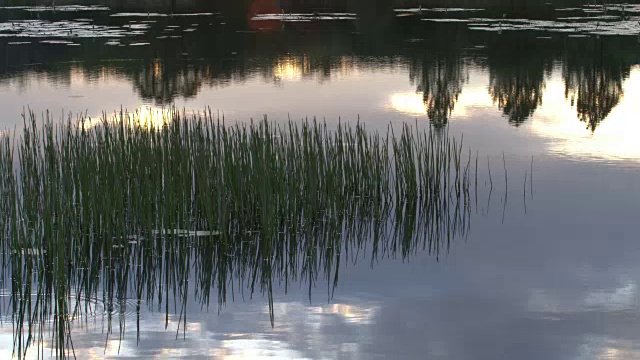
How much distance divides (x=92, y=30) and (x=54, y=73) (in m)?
5.96

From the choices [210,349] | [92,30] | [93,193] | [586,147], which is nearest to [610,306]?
[210,349]

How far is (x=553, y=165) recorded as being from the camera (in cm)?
1146

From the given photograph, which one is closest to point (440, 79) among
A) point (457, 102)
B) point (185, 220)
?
point (457, 102)

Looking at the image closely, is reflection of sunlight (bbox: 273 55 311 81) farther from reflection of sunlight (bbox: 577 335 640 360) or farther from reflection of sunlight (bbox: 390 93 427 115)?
reflection of sunlight (bbox: 577 335 640 360)

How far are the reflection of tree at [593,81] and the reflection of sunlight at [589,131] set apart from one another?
0.13m

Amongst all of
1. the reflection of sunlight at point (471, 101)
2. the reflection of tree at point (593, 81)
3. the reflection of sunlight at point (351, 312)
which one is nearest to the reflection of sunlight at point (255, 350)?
the reflection of sunlight at point (351, 312)

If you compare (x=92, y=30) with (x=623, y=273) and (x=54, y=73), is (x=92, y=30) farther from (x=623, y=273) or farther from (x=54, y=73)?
(x=623, y=273)

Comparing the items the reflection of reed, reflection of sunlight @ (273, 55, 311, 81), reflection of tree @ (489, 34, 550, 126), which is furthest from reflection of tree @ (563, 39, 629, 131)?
the reflection of reed

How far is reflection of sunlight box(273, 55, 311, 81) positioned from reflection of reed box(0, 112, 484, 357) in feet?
33.9

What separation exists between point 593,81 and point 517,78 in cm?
131

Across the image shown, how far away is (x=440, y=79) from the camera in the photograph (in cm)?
1808

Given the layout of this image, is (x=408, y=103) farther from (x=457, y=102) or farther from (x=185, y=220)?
(x=185, y=220)

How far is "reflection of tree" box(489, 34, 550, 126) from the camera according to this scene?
14.9 m

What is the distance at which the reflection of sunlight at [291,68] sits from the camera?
1905 centimetres
